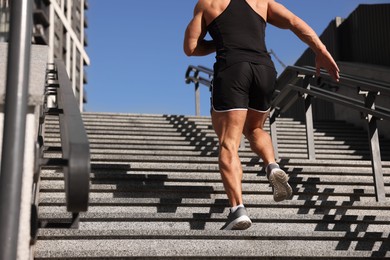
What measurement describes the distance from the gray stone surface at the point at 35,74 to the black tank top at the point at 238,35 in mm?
1149

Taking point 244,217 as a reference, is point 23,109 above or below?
above

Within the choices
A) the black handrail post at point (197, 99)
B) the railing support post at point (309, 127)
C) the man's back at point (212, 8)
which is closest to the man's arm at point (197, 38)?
the man's back at point (212, 8)

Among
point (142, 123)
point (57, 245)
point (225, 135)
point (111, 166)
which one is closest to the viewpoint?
point (57, 245)

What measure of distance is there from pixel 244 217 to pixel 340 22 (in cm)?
809

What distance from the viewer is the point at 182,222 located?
4.14m

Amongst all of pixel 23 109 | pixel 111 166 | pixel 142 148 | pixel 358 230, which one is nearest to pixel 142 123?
pixel 142 148

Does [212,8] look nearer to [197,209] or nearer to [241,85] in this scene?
[241,85]

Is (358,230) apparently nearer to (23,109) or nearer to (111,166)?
(111,166)

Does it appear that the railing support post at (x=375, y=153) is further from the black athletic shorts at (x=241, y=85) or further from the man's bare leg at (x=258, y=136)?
the black athletic shorts at (x=241, y=85)

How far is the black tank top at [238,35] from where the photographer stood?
13.5ft

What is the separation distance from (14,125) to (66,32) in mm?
44722

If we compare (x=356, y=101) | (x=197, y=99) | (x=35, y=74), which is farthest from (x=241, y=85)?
(x=197, y=99)

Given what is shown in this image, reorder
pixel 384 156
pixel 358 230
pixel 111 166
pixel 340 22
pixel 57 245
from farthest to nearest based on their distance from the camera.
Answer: pixel 340 22 < pixel 384 156 < pixel 111 166 < pixel 358 230 < pixel 57 245

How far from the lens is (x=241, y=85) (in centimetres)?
403
